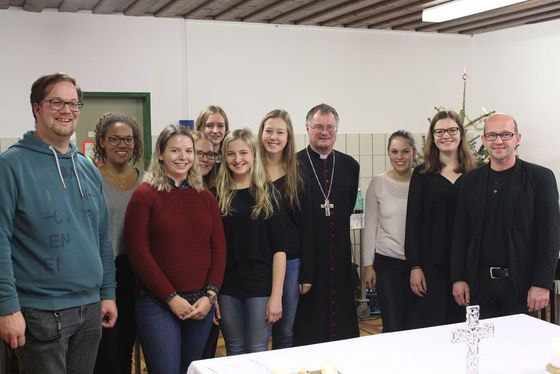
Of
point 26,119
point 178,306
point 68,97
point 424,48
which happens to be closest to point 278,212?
point 178,306

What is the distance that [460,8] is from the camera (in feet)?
15.9

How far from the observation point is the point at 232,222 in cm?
314

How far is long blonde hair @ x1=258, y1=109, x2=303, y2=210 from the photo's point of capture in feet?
11.0

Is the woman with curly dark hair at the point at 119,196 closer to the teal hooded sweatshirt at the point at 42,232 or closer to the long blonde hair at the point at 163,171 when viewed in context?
the long blonde hair at the point at 163,171

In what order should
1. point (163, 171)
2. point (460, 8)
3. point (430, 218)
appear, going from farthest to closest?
point (460, 8) < point (430, 218) < point (163, 171)

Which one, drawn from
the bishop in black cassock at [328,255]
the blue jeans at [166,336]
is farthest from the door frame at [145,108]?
the blue jeans at [166,336]

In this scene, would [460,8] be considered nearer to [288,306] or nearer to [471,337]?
[288,306]

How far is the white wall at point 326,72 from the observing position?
6008 mm

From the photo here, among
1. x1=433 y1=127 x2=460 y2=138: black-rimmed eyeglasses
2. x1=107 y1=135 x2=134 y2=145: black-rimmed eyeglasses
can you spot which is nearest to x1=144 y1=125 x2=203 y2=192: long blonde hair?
x1=107 y1=135 x2=134 y2=145: black-rimmed eyeglasses

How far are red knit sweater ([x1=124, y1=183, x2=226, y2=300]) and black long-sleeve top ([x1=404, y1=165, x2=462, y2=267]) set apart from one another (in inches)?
47.4

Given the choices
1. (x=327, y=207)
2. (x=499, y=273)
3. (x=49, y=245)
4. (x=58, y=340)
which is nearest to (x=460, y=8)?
(x=327, y=207)

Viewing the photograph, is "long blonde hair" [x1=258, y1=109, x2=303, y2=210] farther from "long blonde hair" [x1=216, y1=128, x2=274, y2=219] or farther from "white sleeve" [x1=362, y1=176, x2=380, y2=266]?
"white sleeve" [x1=362, y1=176, x2=380, y2=266]

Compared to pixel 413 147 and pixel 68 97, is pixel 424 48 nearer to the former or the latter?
pixel 413 147

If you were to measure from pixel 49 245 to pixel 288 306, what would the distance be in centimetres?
141
